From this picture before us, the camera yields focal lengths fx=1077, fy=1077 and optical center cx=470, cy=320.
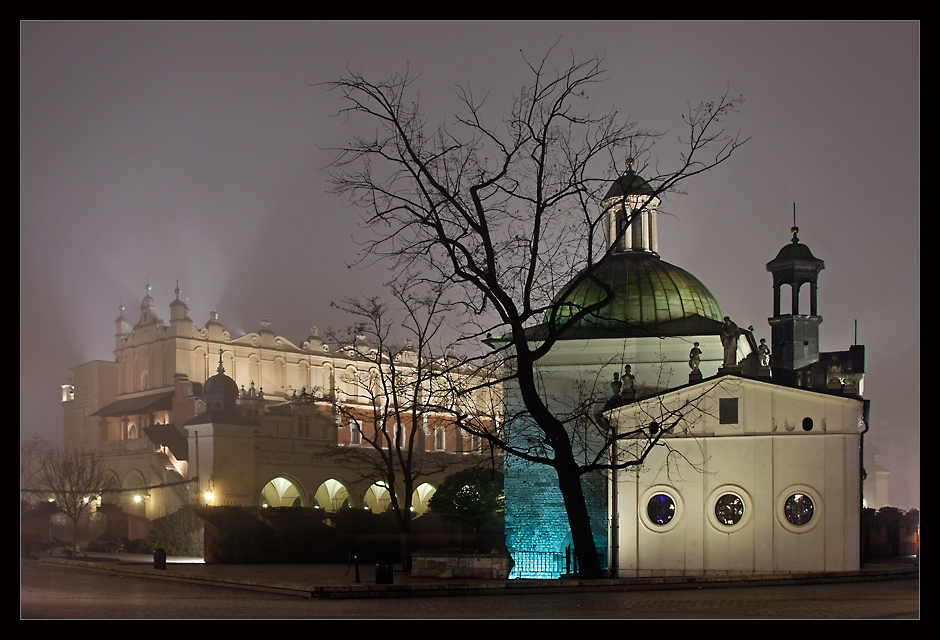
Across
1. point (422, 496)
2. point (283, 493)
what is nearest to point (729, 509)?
point (283, 493)

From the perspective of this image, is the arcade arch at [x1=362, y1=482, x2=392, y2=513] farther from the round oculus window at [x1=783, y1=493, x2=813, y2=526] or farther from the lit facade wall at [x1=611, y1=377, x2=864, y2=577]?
the round oculus window at [x1=783, y1=493, x2=813, y2=526]

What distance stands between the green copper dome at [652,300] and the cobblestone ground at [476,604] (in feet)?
55.2

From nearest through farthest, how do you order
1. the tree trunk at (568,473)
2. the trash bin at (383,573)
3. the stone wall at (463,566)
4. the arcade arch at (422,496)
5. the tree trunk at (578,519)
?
the tree trunk at (568,473)
the tree trunk at (578,519)
the trash bin at (383,573)
the stone wall at (463,566)
the arcade arch at (422,496)

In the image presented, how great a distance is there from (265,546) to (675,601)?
22.8m

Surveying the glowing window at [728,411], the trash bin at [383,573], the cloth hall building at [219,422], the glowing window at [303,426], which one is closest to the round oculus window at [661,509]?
the glowing window at [728,411]

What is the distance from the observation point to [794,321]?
147ft

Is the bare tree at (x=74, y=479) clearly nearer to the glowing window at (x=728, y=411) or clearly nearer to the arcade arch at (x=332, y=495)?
the arcade arch at (x=332, y=495)

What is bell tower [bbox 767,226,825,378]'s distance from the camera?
43.6 meters

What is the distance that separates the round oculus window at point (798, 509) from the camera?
2972 cm

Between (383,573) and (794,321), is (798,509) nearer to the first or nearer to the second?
(383,573)

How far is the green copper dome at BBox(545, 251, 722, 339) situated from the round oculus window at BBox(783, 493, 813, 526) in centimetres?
889

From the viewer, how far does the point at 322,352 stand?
76.7 m
